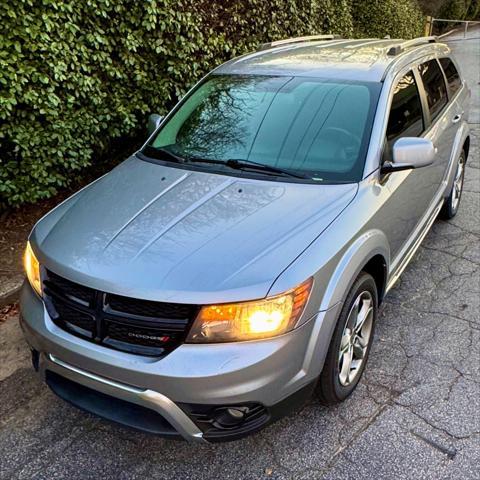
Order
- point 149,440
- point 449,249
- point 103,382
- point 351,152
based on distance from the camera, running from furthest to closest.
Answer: point 449,249, point 351,152, point 149,440, point 103,382

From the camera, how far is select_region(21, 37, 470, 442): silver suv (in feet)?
6.68

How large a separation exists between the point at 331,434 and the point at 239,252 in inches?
42.1

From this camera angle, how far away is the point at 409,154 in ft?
9.02

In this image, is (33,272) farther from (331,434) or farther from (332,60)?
(332,60)

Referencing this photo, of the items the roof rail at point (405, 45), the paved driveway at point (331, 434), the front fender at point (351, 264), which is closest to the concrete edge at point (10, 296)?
the paved driveway at point (331, 434)

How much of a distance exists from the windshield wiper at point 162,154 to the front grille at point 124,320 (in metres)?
1.13

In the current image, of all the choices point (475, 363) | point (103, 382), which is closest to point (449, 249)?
point (475, 363)

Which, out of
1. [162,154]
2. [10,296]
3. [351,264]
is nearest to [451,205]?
[351,264]

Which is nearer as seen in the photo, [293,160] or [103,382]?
[103,382]

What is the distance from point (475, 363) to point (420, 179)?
1233 mm

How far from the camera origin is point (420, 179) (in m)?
3.42

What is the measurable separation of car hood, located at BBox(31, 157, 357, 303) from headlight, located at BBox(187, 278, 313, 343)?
0.16 ft

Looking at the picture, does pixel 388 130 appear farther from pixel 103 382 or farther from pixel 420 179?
pixel 103 382

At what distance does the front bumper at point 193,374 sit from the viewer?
1.99 metres
